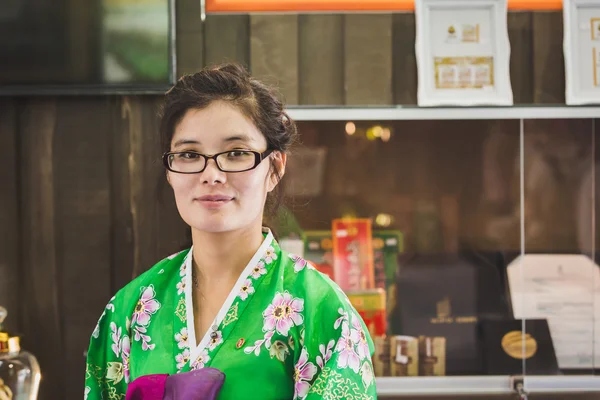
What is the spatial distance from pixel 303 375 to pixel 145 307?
32 cm

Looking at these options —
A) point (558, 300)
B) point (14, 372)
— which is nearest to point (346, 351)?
point (14, 372)

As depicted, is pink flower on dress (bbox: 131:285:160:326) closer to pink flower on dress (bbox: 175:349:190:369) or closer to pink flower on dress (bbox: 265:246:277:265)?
pink flower on dress (bbox: 175:349:190:369)

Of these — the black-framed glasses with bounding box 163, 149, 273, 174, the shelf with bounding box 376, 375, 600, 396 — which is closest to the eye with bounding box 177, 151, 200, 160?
the black-framed glasses with bounding box 163, 149, 273, 174

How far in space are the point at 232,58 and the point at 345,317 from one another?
1080mm

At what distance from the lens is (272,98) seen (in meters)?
1.21

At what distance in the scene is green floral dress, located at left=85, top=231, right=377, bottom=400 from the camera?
1079 millimetres

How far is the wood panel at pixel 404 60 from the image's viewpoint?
1971 millimetres

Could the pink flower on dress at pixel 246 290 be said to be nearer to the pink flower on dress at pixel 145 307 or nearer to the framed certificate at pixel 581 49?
the pink flower on dress at pixel 145 307

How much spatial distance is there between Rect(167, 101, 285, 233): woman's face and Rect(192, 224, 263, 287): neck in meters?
0.04

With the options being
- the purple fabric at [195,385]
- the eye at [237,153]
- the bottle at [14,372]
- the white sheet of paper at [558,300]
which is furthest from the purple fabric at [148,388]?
the white sheet of paper at [558,300]

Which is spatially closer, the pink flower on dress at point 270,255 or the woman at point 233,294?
the woman at point 233,294

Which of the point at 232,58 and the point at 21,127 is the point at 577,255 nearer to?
the point at 232,58

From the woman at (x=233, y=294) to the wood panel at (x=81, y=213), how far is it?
749 mm

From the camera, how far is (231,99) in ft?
3.77
